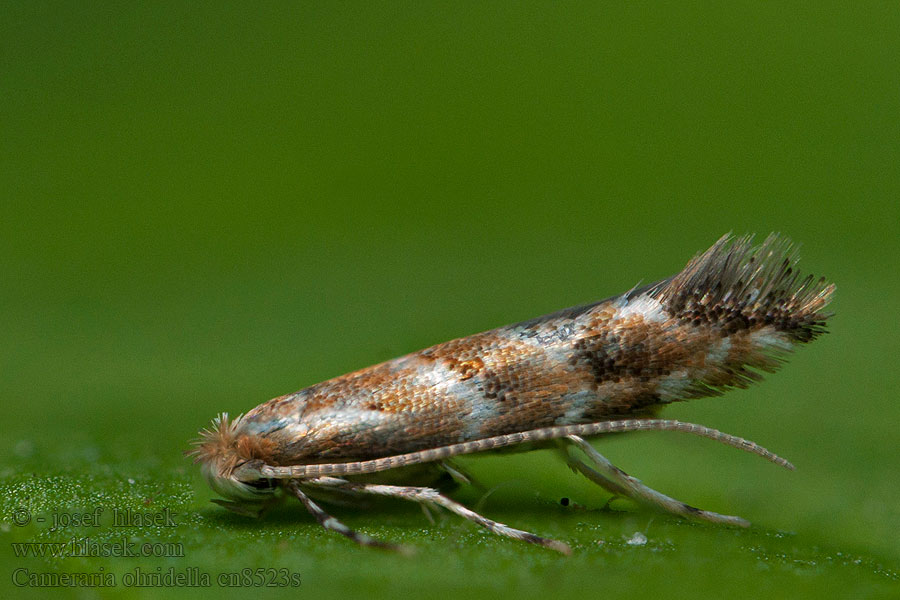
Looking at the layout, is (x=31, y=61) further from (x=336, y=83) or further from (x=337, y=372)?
(x=337, y=372)

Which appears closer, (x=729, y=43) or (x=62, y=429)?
(x=62, y=429)

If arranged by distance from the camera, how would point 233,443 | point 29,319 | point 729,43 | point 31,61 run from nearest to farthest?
point 233,443, point 29,319, point 729,43, point 31,61

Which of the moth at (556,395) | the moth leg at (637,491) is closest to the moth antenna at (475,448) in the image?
the moth at (556,395)

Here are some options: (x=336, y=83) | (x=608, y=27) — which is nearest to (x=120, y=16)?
(x=336, y=83)

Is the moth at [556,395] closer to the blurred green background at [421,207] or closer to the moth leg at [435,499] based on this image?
the moth leg at [435,499]

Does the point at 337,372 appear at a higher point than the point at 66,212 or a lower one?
lower

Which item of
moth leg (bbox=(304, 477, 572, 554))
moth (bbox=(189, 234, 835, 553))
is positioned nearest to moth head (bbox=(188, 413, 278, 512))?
moth (bbox=(189, 234, 835, 553))

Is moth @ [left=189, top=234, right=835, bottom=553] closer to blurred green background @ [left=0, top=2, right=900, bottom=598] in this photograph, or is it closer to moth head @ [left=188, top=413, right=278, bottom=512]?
moth head @ [left=188, top=413, right=278, bottom=512]

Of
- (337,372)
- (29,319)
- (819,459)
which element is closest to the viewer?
(819,459)
